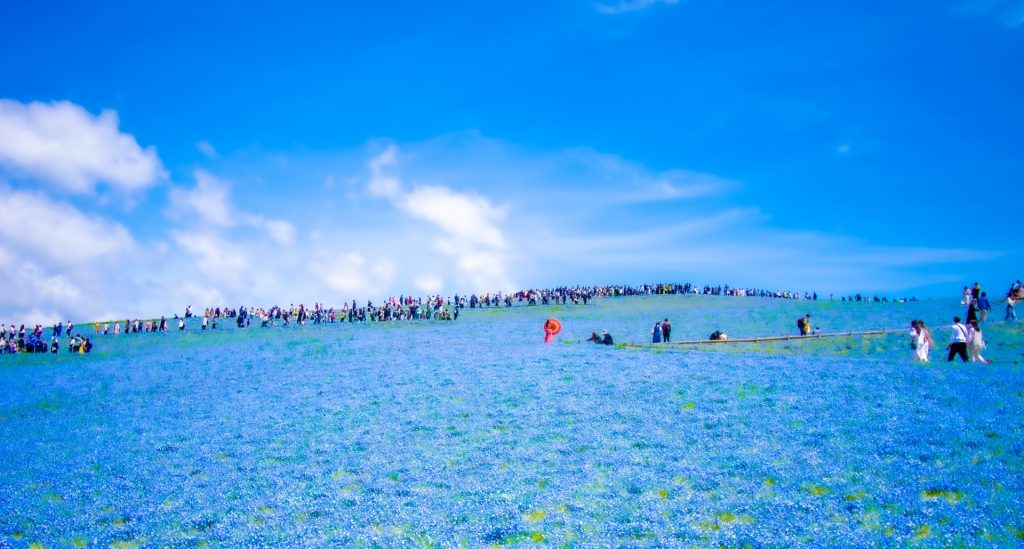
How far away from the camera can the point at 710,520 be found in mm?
8680

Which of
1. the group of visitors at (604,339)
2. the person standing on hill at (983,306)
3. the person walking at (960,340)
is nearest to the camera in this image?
the person walking at (960,340)

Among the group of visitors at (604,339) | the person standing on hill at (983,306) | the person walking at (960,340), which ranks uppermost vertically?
the person standing on hill at (983,306)

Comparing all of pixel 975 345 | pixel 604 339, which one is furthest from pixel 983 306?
pixel 604 339

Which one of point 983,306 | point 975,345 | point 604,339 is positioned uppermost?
point 983,306

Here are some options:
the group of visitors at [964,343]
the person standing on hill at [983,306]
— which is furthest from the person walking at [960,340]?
the person standing on hill at [983,306]

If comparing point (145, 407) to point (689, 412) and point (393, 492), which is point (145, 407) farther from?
point (689, 412)

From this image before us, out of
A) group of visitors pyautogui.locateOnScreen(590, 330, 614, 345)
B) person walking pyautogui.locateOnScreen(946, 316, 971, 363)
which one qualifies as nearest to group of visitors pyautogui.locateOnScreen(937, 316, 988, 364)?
person walking pyautogui.locateOnScreen(946, 316, 971, 363)

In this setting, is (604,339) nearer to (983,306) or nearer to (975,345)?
(975,345)

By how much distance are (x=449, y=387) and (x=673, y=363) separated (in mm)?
9200

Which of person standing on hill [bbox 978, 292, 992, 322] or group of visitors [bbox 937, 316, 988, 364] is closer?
group of visitors [bbox 937, 316, 988, 364]

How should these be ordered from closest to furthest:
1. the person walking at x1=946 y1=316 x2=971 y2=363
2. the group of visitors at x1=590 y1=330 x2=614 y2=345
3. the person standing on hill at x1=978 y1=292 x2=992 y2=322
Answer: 1. the person walking at x1=946 y1=316 x2=971 y2=363
2. the group of visitors at x1=590 y1=330 x2=614 y2=345
3. the person standing on hill at x1=978 y1=292 x2=992 y2=322

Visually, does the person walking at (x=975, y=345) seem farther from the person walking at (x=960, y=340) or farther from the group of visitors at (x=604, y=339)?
the group of visitors at (x=604, y=339)

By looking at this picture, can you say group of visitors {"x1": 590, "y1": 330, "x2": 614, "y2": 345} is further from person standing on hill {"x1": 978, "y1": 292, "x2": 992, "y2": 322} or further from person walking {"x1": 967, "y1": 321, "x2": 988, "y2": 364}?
person standing on hill {"x1": 978, "y1": 292, "x2": 992, "y2": 322}

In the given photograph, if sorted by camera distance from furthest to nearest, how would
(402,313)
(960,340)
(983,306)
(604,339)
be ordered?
(402,313) < (983,306) < (604,339) < (960,340)
